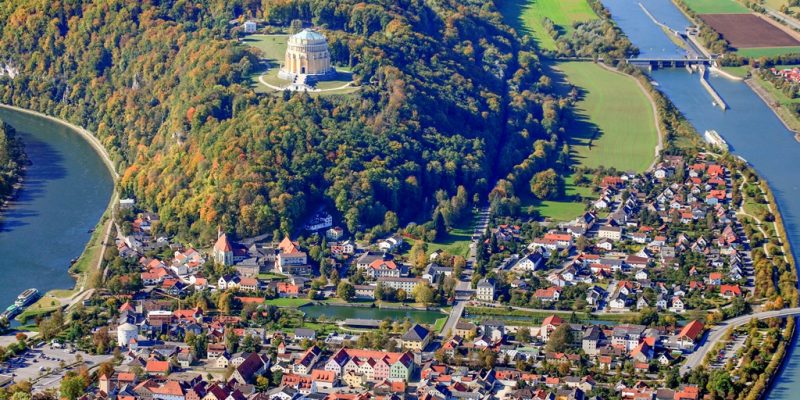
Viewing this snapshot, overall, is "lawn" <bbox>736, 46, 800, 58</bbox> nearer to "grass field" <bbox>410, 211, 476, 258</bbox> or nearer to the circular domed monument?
the circular domed monument

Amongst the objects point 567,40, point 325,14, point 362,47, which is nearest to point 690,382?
point 362,47

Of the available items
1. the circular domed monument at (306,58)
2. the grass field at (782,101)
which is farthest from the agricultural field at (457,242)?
the grass field at (782,101)

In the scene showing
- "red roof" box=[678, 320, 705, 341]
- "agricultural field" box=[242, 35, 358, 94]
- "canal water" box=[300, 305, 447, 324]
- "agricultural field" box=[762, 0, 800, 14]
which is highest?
"agricultural field" box=[242, 35, 358, 94]

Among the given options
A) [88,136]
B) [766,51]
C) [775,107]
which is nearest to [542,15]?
[766,51]

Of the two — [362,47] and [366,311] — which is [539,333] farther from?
[362,47]

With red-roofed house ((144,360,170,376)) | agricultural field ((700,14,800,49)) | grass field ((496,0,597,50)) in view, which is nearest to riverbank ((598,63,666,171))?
grass field ((496,0,597,50))

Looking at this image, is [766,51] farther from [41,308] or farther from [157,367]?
[157,367]
